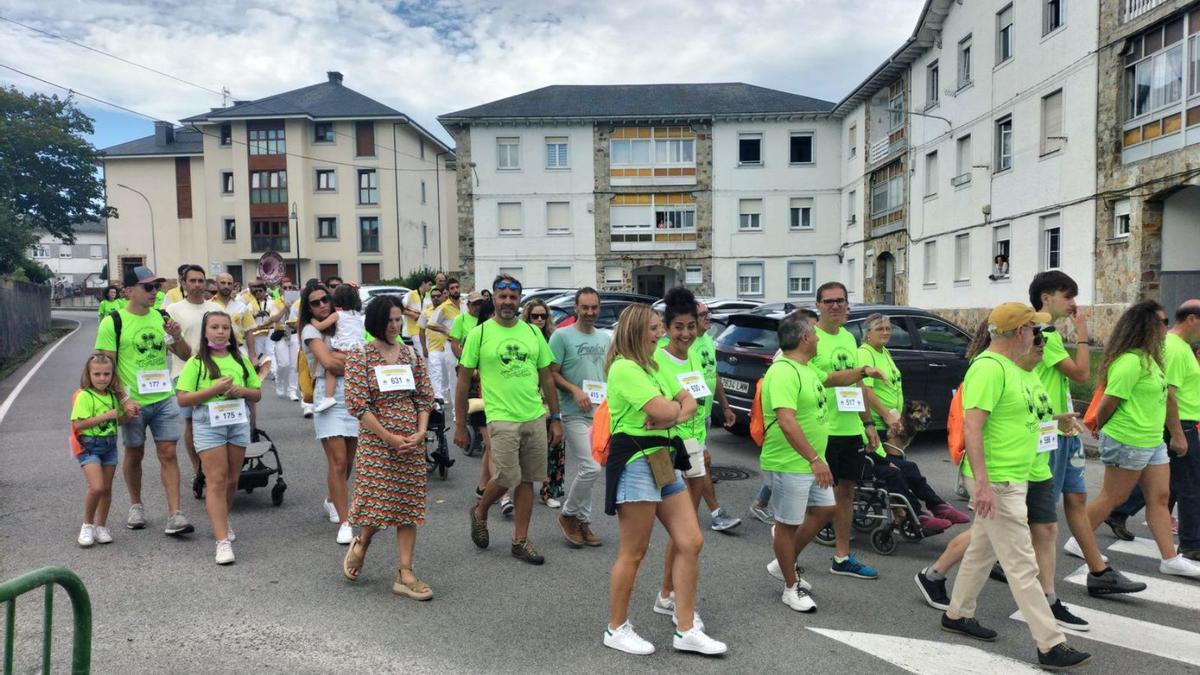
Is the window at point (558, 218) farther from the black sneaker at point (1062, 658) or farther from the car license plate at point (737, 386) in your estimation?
the black sneaker at point (1062, 658)

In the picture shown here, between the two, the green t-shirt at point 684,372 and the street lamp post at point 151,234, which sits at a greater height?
the street lamp post at point 151,234

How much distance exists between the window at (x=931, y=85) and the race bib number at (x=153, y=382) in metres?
27.2

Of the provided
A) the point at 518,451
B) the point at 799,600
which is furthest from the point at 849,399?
the point at 518,451

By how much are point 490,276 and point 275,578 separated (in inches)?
1319

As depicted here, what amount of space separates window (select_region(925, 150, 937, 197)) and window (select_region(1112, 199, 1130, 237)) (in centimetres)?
A: 856

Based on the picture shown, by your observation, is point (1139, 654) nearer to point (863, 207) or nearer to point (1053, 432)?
point (1053, 432)

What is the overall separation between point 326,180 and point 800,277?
28.8 m

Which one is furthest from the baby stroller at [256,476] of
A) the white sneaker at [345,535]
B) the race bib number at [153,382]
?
the white sneaker at [345,535]

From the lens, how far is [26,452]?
9117 mm

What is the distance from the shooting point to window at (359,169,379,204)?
156 ft

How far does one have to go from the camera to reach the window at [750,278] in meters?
38.1

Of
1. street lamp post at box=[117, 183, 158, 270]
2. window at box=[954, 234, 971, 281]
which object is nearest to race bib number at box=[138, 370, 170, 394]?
window at box=[954, 234, 971, 281]

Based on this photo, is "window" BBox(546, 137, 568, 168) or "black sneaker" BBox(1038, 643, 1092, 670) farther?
"window" BBox(546, 137, 568, 168)

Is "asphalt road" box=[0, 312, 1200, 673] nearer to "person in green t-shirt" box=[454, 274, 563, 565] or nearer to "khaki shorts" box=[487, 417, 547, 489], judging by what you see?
"person in green t-shirt" box=[454, 274, 563, 565]
